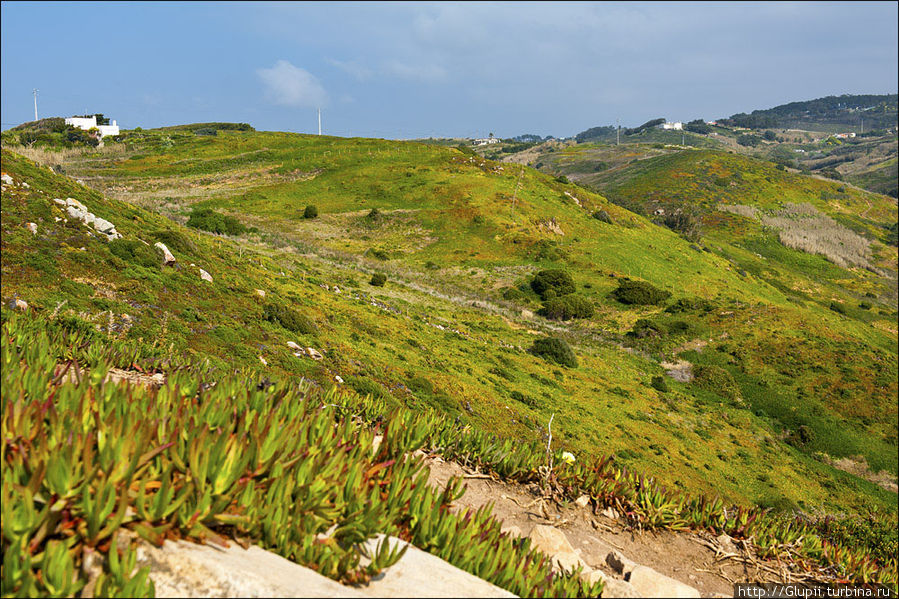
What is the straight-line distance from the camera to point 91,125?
113500 millimetres

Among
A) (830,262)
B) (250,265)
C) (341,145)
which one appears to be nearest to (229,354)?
(250,265)

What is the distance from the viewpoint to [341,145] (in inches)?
3713

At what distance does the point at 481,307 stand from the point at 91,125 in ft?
395

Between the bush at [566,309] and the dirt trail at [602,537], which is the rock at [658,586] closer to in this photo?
the dirt trail at [602,537]

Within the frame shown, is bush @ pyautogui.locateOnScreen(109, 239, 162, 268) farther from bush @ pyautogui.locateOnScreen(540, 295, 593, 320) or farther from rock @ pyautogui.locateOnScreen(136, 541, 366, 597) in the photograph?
bush @ pyautogui.locateOnScreen(540, 295, 593, 320)

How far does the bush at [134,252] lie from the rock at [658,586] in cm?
1819

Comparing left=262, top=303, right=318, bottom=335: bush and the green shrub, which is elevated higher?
left=262, top=303, right=318, bottom=335: bush

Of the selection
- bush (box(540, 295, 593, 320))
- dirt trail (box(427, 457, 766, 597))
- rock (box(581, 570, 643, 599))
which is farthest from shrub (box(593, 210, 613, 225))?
rock (box(581, 570, 643, 599))

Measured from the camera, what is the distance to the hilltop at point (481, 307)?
49.8 feet

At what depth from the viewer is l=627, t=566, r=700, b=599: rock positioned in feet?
13.0

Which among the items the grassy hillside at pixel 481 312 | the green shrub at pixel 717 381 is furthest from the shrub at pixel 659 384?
the green shrub at pixel 717 381

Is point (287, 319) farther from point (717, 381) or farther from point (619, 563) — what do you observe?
point (717, 381)

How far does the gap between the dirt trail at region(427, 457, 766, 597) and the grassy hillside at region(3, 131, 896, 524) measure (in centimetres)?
577

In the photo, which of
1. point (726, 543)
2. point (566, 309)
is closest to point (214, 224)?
point (566, 309)
